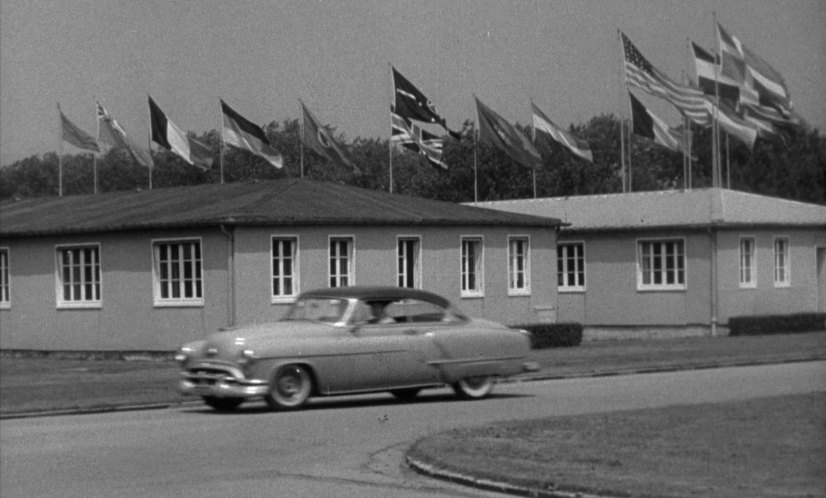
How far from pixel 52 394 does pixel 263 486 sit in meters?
11.6

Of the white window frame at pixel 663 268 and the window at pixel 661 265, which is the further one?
the window at pixel 661 265

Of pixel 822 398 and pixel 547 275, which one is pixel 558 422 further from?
pixel 547 275

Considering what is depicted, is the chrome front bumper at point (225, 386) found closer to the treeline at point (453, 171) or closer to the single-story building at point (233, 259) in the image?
the single-story building at point (233, 259)

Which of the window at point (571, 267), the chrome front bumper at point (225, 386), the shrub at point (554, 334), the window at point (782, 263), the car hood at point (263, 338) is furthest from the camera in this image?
the window at point (571, 267)

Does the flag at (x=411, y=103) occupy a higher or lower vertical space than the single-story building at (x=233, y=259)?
higher

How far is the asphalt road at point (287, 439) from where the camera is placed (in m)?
11.9

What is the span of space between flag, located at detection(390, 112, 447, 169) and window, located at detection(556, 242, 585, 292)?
569 cm

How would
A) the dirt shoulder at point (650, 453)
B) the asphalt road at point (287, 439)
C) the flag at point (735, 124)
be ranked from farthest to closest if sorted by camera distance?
1. the flag at point (735, 124)
2. the asphalt road at point (287, 439)
3. the dirt shoulder at point (650, 453)

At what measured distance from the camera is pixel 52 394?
882 inches

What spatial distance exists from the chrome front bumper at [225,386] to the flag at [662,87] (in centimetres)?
2391

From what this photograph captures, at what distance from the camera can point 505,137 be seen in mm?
42062

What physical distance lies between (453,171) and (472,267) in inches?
736

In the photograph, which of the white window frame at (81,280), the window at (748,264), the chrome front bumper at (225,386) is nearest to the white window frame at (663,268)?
the window at (748,264)

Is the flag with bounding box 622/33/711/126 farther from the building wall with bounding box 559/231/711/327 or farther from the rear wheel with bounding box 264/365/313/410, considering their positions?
the rear wheel with bounding box 264/365/313/410
